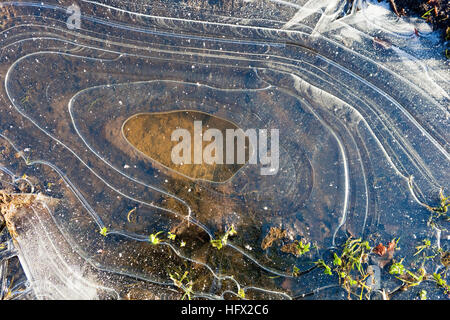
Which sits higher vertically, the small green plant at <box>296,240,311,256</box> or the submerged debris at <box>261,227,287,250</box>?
the submerged debris at <box>261,227,287,250</box>

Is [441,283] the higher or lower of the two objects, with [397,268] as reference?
lower

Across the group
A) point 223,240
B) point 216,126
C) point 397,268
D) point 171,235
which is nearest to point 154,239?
point 171,235

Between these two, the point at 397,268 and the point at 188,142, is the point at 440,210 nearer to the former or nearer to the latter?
the point at 397,268

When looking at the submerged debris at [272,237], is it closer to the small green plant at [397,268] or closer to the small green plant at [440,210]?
the small green plant at [397,268]

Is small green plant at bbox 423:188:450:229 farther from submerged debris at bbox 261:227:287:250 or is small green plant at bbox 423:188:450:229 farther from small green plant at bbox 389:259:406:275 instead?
submerged debris at bbox 261:227:287:250

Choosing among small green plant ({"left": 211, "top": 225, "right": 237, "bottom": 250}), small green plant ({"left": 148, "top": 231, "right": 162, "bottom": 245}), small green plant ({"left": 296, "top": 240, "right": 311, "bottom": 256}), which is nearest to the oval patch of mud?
small green plant ({"left": 211, "top": 225, "right": 237, "bottom": 250})

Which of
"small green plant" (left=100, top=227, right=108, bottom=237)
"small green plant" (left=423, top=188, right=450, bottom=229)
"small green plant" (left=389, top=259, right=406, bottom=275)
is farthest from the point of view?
"small green plant" (left=100, top=227, right=108, bottom=237)
